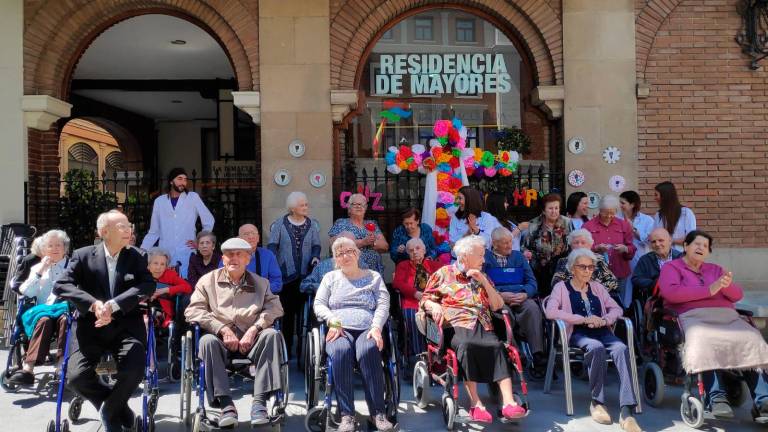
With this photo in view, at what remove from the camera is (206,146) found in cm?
1847

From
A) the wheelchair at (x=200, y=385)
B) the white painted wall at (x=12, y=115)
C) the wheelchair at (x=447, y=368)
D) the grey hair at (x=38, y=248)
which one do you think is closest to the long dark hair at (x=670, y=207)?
the wheelchair at (x=447, y=368)

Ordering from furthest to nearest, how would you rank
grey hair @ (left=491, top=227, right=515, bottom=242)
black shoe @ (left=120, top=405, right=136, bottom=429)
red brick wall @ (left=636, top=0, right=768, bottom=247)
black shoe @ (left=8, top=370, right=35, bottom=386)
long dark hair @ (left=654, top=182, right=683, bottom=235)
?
red brick wall @ (left=636, top=0, right=768, bottom=247) → long dark hair @ (left=654, top=182, right=683, bottom=235) → grey hair @ (left=491, top=227, right=515, bottom=242) → black shoe @ (left=8, top=370, right=35, bottom=386) → black shoe @ (left=120, top=405, right=136, bottom=429)

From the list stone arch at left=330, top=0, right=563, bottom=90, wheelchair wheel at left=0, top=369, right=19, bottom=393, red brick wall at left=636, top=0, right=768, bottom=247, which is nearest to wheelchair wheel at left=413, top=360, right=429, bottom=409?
wheelchair wheel at left=0, top=369, right=19, bottom=393

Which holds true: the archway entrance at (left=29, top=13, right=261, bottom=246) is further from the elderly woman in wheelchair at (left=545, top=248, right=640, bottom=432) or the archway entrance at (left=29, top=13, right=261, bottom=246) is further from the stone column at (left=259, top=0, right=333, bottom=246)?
the elderly woman in wheelchair at (left=545, top=248, right=640, bottom=432)

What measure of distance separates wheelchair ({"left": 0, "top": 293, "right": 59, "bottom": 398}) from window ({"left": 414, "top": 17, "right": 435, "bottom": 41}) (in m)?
5.37

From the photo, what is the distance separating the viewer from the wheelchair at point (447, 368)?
4820 mm

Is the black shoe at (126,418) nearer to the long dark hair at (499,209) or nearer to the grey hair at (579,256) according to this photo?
the grey hair at (579,256)

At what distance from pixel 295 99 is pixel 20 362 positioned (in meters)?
4.11

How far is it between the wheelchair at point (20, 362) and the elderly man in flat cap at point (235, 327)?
164 cm

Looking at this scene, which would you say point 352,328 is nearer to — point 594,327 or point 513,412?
point 513,412

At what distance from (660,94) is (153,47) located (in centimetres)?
810

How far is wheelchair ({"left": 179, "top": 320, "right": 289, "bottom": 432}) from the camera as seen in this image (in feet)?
14.9

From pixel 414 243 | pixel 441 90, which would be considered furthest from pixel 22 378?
pixel 441 90

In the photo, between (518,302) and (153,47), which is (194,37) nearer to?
(153,47)
